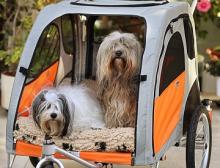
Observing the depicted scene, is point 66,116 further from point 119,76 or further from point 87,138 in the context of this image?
point 119,76

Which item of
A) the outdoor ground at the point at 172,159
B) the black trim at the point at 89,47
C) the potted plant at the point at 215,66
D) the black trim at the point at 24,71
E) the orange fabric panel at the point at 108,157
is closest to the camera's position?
the orange fabric panel at the point at 108,157

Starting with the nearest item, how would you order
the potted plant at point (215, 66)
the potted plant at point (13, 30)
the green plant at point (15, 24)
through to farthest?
1. the potted plant at point (13, 30)
2. the green plant at point (15, 24)
3. the potted plant at point (215, 66)

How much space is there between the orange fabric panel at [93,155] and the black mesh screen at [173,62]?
446mm

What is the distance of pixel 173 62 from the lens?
392cm

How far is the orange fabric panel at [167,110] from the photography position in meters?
3.54

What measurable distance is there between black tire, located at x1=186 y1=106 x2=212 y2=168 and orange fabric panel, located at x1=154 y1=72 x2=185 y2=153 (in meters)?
0.11

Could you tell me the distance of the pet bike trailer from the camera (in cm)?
349

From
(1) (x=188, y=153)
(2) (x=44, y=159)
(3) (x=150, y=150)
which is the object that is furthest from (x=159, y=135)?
(2) (x=44, y=159)

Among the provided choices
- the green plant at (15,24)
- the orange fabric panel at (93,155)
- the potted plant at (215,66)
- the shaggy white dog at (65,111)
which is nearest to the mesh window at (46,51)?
the shaggy white dog at (65,111)

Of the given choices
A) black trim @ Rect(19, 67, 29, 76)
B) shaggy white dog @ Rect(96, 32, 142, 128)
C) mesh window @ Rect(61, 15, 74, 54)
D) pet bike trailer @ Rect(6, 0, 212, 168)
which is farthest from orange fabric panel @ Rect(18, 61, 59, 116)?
shaggy white dog @ Rect(96, 32, 142, 128)

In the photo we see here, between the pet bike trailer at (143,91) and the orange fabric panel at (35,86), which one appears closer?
the pet bike trailer at (143,91)

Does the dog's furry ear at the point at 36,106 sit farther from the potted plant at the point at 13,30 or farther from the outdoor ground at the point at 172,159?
the potted plant at the point at 13,30

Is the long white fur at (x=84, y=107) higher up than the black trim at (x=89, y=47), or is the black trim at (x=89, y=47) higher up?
the black trim at (x=89, y=47)

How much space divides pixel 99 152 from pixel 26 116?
1.82 feet
